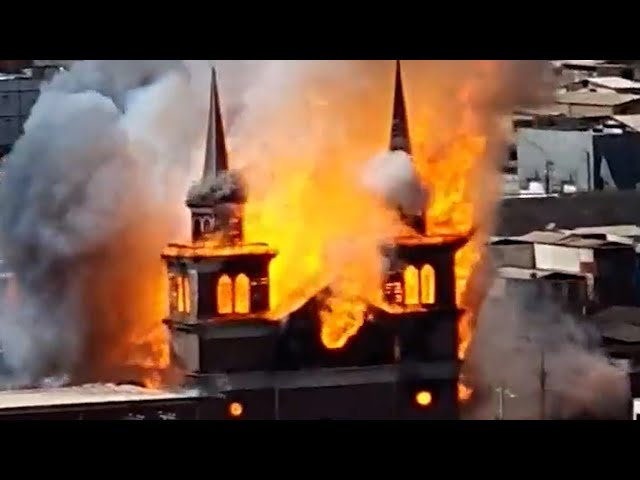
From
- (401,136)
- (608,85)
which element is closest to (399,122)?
(401,136)

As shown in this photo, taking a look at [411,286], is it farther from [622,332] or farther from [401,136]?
[622,332]

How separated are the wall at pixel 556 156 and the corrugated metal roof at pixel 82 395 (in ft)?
3.18

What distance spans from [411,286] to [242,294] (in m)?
0.40

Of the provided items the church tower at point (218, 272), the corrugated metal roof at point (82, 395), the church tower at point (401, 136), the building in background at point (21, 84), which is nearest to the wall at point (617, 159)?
the church tower at point (401, 136)

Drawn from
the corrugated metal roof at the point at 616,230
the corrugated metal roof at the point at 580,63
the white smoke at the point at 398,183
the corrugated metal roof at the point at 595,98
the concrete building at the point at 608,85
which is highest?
the corrugated metal roof at the point at 580,63

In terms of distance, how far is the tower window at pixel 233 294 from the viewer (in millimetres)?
4094

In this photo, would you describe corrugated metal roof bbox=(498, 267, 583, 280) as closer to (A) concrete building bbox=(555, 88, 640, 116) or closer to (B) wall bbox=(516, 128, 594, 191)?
(B) wall bbox=(516, 128, 594, 191)

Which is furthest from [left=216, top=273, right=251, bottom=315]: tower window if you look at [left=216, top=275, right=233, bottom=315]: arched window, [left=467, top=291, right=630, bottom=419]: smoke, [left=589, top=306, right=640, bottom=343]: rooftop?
[left=589, top=306, right=640, bottom=343]: rooftop

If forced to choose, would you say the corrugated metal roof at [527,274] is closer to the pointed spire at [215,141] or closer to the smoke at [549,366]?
the smoke at [549,366]

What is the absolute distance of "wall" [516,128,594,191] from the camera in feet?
13.6

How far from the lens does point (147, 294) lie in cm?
414
